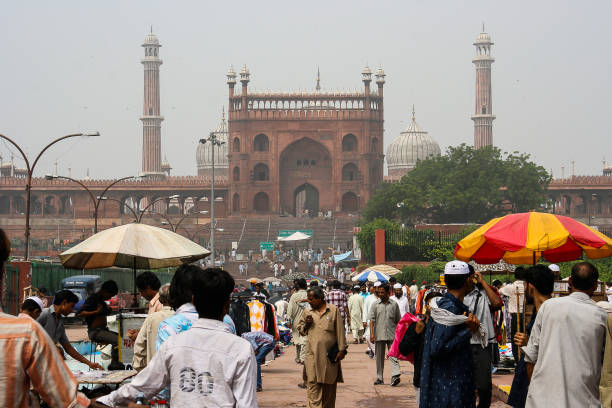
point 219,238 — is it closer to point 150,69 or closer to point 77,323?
point 150,69

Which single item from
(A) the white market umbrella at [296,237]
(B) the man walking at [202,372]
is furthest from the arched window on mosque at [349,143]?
(B) the man walking at [202,372]

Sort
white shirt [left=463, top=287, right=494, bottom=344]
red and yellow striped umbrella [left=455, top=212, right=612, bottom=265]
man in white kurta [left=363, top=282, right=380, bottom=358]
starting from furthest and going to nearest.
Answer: man in white kurta [left=363, top=282, right=380, bottom=358] → red and yellow striped umbrella [left=455, top=212, right=612, bottom=265] → white shirt [left=463, top=287, right=494, bottom=344]

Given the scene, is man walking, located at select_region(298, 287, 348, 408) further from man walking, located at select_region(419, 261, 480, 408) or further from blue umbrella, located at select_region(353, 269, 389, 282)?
blue umbrella, located at select_region(353, 269, 389, 282)

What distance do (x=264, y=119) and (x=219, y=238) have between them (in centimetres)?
809

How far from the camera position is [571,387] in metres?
5.15

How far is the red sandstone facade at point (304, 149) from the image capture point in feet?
201

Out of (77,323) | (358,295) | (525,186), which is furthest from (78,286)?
(525,186)

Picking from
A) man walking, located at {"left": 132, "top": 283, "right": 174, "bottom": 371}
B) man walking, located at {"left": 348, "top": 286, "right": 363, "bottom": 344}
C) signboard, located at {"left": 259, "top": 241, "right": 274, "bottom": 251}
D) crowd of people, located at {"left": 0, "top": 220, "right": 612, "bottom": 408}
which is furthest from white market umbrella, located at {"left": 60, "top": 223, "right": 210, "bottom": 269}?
signboard, located at {"left": 259, "top": 241, "right": 274, "bottom": 251}

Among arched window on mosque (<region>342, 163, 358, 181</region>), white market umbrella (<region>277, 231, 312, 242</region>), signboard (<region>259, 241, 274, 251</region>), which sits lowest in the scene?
signboard (<region>259, 241, 274, 251</region>)

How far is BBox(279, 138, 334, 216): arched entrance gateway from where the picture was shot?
6212cm

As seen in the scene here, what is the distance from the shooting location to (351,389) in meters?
10.6

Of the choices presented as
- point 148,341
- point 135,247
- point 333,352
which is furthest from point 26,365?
point 135,247

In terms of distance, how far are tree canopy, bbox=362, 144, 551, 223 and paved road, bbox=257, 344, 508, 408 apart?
117ft

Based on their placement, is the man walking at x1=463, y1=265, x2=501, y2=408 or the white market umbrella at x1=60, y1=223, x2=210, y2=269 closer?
the man walking at x1=463, y1=265, x2=501, y2=408
